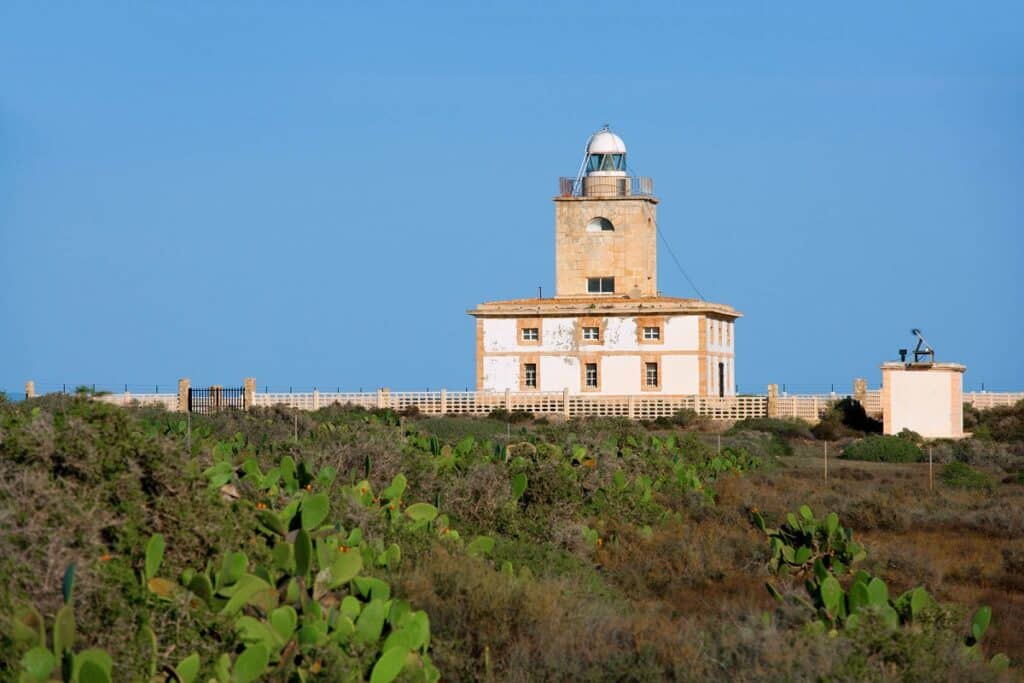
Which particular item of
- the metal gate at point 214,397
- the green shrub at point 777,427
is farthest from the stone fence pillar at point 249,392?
the green shrub at point 777,427

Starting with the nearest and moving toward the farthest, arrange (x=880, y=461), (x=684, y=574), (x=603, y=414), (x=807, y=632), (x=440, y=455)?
(x=807, y=632), (x=684, y=574), (x=440, y=455), (x=880, y=461), (x=603, y=414)

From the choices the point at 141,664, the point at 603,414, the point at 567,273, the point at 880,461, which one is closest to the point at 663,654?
the point at 141,664

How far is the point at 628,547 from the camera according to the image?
556 inches

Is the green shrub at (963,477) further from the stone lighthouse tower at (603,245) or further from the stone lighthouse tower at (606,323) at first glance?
the stone lighthouse tower at (603,245)

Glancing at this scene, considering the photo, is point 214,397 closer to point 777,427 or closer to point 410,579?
point 777,427

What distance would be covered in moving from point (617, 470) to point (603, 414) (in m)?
30.4

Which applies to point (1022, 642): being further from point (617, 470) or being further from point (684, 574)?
point (617, 470)

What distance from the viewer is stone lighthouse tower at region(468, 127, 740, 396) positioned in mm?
47656

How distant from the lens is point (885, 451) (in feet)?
113

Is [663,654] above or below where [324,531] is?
below

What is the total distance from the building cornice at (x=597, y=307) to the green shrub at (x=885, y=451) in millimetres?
12348

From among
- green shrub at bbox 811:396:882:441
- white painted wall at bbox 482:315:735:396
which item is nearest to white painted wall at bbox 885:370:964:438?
green shrub at bbox 811:396:882:441

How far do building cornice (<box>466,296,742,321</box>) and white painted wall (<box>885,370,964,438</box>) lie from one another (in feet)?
26.4

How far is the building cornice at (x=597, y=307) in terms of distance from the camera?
47.5m
